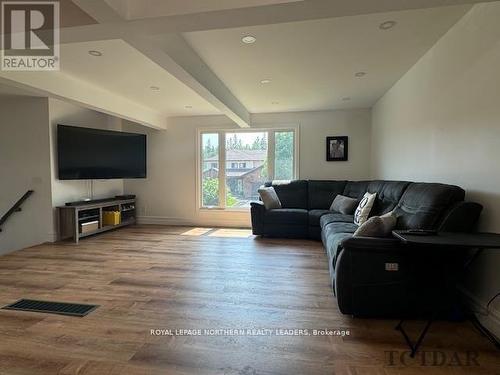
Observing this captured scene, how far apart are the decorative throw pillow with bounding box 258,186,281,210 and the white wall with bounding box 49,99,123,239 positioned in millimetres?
3212

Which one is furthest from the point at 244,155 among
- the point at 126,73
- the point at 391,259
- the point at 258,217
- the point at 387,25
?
the point at 391,259

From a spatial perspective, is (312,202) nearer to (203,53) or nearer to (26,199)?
(203,53)

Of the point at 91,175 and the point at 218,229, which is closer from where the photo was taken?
the point at 91,175

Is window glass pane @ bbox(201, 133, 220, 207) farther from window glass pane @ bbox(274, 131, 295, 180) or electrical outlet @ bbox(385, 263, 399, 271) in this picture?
electrical outlet @ bbox(385, 263, 399, 271)

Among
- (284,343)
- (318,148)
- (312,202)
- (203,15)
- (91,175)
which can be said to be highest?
(203,15)

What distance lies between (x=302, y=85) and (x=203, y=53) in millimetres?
1674

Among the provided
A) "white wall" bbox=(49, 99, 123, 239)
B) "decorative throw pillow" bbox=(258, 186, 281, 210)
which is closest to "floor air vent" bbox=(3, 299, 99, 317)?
"white wall" bbox=(49, 99, 123, 239)

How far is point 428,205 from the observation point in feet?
7.78

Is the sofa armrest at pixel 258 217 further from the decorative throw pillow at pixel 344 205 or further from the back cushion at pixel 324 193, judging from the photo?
the decorative throw pillow at pixel 344 205

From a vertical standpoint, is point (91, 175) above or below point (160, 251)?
above

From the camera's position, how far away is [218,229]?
19.2ft

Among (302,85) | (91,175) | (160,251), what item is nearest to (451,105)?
(302,85)

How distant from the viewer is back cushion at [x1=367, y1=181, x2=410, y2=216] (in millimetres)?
3234

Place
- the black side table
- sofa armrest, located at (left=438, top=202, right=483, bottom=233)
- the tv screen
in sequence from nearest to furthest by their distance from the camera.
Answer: the black side table
sofa armrest, located at (left=438, top=202, right=483, bottom=233)
the tv screen
